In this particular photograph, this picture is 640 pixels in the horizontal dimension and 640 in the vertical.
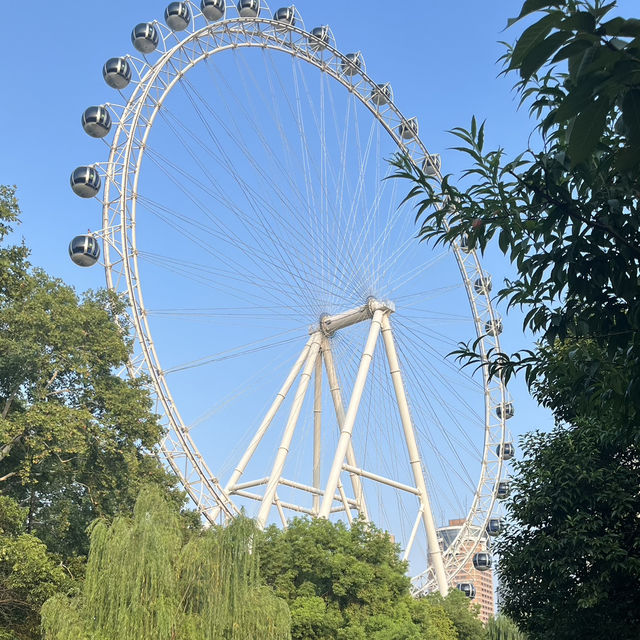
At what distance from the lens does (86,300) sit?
90.6ft

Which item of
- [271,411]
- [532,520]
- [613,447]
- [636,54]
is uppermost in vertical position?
[271,411]

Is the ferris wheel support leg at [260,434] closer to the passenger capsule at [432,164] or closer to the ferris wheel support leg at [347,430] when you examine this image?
the ferris wheel support leg at [347,430]

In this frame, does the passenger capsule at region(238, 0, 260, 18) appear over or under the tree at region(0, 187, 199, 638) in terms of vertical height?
over

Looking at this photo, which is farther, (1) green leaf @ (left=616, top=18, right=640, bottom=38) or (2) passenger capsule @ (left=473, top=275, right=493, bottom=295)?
(2) passenger capsule @ (left=473, top=275, right=493, bottom=295)

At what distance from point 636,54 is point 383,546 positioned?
2769 centimetres

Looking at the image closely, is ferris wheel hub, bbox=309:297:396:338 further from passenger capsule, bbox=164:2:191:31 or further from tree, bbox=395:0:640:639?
tree, bbox=395:0:640:639

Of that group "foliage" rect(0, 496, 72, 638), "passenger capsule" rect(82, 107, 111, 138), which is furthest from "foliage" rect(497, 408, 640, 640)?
"passenger capsule" rect(82, 107, 111, 138)

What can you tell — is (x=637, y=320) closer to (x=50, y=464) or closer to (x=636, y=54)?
(x=636, y=54)

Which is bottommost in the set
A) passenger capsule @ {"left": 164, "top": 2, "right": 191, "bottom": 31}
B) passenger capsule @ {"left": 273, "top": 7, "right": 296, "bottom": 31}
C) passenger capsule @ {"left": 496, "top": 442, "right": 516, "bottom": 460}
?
passenger capsule @ {"left": 496, "top": 442, "right": 516, "bottom": 460}

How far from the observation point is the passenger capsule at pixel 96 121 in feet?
95.7

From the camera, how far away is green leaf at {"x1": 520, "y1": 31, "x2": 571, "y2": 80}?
292cm

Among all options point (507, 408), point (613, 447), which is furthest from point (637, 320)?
point (507, 408)

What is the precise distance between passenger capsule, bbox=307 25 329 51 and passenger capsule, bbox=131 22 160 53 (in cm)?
914

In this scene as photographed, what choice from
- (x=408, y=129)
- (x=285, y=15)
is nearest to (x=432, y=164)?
(x=408, y=129)
